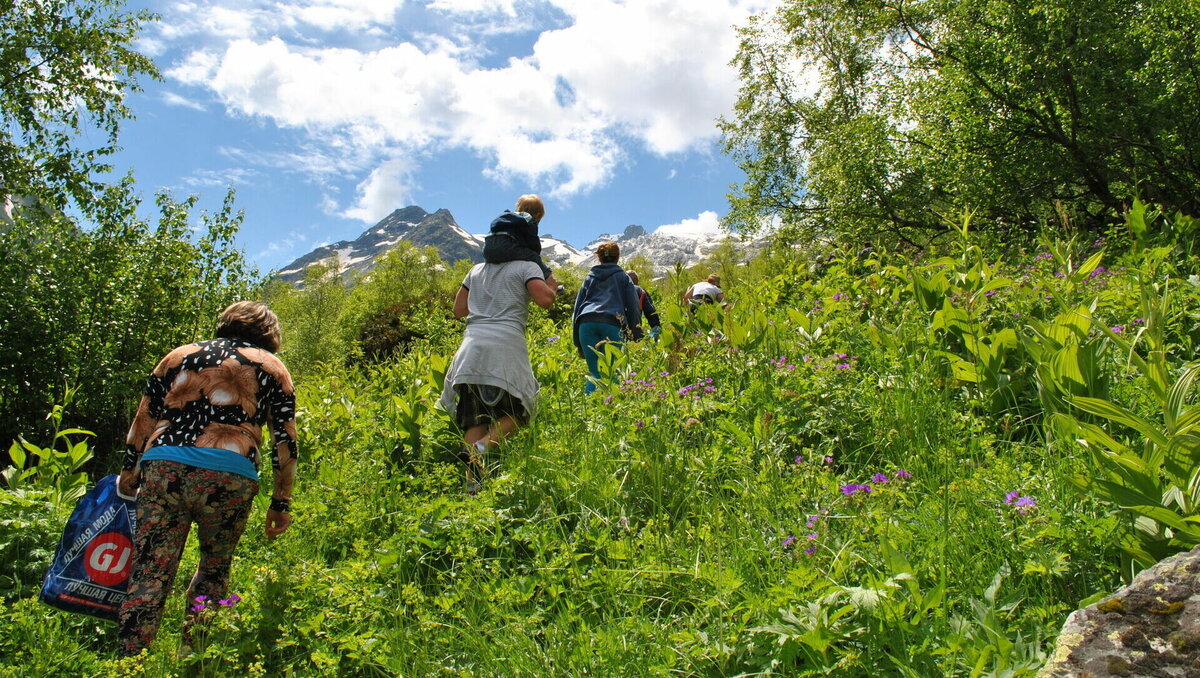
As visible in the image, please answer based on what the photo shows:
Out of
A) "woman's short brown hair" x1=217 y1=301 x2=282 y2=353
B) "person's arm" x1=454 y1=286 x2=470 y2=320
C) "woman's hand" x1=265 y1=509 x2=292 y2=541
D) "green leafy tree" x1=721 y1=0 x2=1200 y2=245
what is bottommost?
"woman's hand" x1=265 y1=509 x2=292 y2=541

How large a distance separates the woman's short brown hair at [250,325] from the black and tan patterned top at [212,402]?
5 centimetres

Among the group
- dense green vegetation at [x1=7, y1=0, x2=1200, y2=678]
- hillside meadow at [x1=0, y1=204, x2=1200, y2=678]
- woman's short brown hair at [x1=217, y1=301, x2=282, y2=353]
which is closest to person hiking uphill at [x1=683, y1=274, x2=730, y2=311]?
dense green vegetation at [x1=7, y1=0, x2=1200, y2=678]

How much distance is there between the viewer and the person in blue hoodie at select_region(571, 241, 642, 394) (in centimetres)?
573

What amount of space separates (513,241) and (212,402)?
74.9 inches

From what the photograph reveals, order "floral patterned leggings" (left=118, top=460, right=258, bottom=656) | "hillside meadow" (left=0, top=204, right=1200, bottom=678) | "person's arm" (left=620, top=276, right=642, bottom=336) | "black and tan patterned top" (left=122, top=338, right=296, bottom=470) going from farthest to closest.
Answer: "person's arm" (left=620, top=276, right=642, bottom=336) < "black and tan patterned top" (left=122, top=338, right=296, bottom=470) < "floral patterned leggings" (left=118, top=460, right=258, bottom=656) < "hillside meadow" (left=0, top=204, right=1200, bottom=678)

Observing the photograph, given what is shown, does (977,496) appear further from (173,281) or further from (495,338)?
(173,281)

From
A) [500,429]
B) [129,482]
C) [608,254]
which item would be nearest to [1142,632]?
[500,429]

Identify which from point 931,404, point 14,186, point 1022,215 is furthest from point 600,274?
point 14,186

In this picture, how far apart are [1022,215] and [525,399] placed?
7.93m

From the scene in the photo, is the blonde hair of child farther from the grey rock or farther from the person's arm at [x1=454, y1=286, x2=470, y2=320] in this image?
the grey rock

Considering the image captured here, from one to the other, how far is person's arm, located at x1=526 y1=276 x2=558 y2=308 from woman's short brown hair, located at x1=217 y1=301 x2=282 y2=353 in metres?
1.40

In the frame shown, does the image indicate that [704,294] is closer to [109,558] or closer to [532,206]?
[532,206]

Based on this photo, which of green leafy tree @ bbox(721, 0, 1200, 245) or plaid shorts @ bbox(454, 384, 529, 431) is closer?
plaid shorts @ bbox(454, 384, 529, 431)

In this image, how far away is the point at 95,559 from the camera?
2.77 metres
